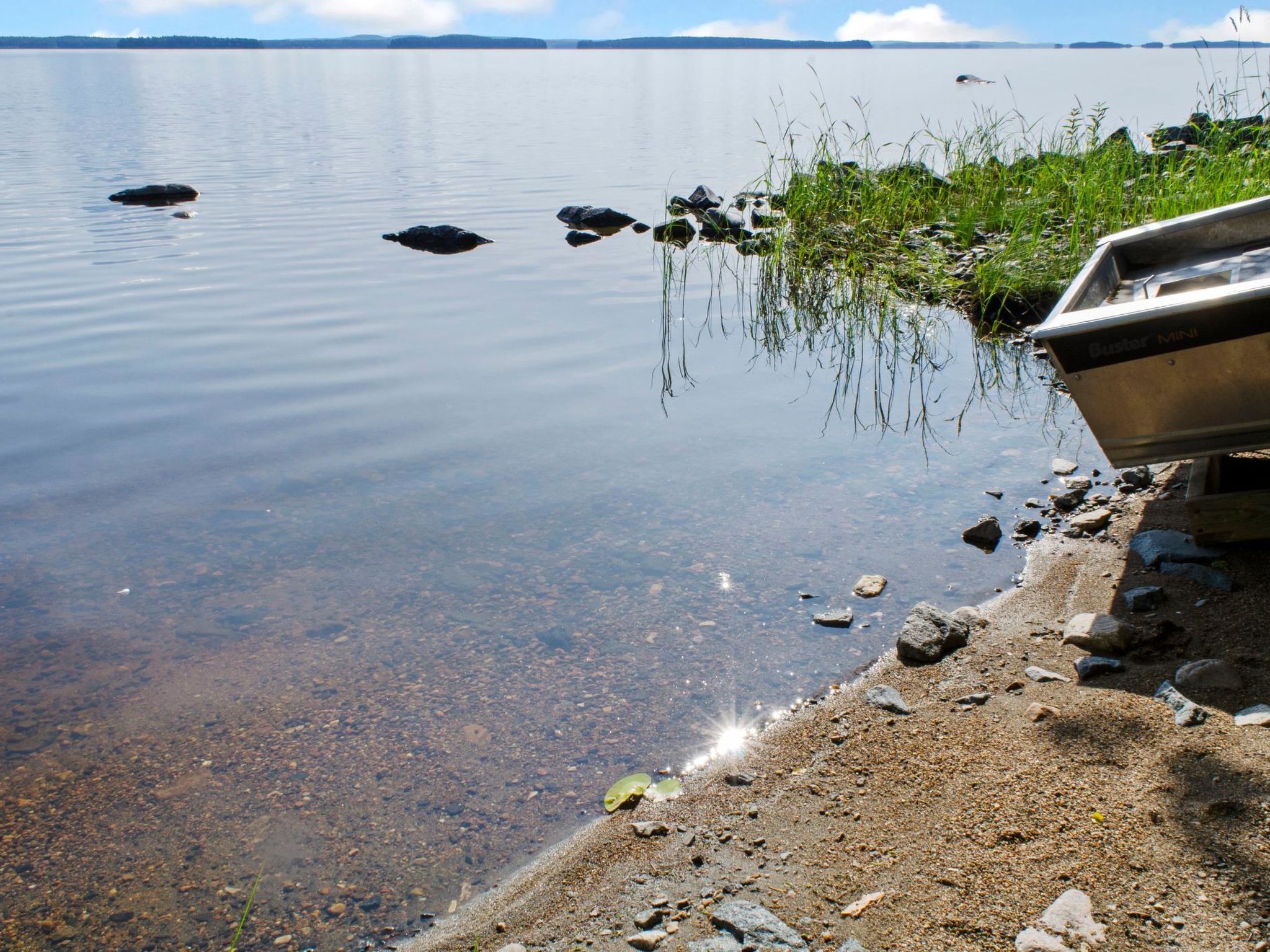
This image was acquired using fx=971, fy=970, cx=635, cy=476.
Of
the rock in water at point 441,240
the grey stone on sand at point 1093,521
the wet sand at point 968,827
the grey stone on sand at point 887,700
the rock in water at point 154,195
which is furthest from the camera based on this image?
the rock in water at point 154,195

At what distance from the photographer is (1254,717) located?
9.45 feet

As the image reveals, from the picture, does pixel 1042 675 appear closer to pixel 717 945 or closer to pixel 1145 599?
pixel 1145 599

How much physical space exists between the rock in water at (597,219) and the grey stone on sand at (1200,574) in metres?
11.7

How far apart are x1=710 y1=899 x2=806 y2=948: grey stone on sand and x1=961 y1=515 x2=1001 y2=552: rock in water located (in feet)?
9.19

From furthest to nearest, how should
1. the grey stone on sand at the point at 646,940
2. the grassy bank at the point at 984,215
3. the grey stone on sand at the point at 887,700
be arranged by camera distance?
the grassy bank at the point at 984,215
the grey stone on sand at the point at 887,700
the grey stone on sand at the point at 646,940

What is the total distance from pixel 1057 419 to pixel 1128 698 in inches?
148

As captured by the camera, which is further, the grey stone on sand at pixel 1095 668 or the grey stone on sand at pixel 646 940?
the grey stone on sand at pixel 1095 668

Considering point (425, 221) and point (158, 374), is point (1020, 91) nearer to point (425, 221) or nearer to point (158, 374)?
point (425, 221)

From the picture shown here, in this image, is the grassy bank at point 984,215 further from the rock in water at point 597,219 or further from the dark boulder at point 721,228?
the rock in water at point 597,219

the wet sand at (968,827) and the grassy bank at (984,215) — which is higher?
the grassy bank at (984,215)

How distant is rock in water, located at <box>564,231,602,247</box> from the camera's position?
44.8ft

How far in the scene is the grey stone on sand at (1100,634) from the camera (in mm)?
3537

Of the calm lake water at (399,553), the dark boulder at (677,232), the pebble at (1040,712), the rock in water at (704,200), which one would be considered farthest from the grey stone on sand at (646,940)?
the rock in water at (704,200)

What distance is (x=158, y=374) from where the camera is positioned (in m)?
7.80
